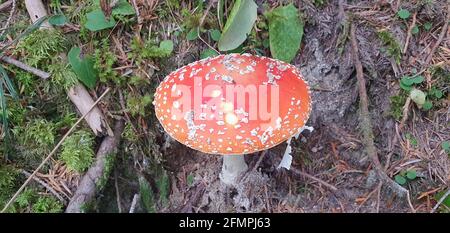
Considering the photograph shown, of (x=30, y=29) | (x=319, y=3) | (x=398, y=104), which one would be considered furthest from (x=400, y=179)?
(x=30, y=29)

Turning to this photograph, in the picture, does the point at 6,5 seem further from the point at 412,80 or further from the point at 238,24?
the point at 412,80

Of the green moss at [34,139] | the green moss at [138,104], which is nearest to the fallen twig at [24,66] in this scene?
the green moss at [34,139]

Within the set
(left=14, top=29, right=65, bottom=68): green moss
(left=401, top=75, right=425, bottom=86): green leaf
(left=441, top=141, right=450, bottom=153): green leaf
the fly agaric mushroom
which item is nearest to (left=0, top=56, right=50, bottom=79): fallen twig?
(left=14, top=29, right=65, bottom=68): green moss

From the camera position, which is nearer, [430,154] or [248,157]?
[430,154]

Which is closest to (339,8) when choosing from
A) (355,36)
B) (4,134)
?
(355,36)

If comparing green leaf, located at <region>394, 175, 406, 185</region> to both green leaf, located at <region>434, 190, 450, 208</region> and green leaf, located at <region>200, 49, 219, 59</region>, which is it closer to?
green leaf, located at <region>434, 190, 450, 208</region>

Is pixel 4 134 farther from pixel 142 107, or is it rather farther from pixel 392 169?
pixel 392 169

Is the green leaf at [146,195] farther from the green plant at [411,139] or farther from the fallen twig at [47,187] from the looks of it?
the green plant at [411,139]
